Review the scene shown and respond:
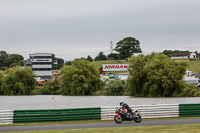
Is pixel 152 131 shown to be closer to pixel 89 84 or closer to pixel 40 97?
pixel 89 84

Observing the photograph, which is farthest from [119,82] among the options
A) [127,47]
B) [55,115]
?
[127,47]

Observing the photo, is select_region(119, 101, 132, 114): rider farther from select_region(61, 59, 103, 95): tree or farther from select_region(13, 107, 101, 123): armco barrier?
select_region(61, 59, 103, 95): tree

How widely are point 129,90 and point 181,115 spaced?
38034mm

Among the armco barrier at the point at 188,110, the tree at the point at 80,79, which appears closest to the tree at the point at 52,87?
the tree at the point at 80,79

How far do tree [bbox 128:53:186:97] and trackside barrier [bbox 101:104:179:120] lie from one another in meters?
33.1

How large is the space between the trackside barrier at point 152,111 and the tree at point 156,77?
33145mm

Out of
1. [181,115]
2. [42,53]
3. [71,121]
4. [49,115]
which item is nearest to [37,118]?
[49,115]

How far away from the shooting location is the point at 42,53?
14838 centimetres

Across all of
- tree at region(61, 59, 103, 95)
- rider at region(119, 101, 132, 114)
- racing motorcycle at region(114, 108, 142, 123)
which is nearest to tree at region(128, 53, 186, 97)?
tree at region(61, 59, 103, 95)

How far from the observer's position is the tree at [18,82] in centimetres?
7806

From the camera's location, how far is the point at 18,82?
78.8 metres

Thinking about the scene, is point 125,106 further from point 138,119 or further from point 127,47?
point 127,47

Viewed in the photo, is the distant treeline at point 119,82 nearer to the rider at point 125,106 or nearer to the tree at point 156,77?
the tree at point 156,77

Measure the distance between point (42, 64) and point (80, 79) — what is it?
255 feet
